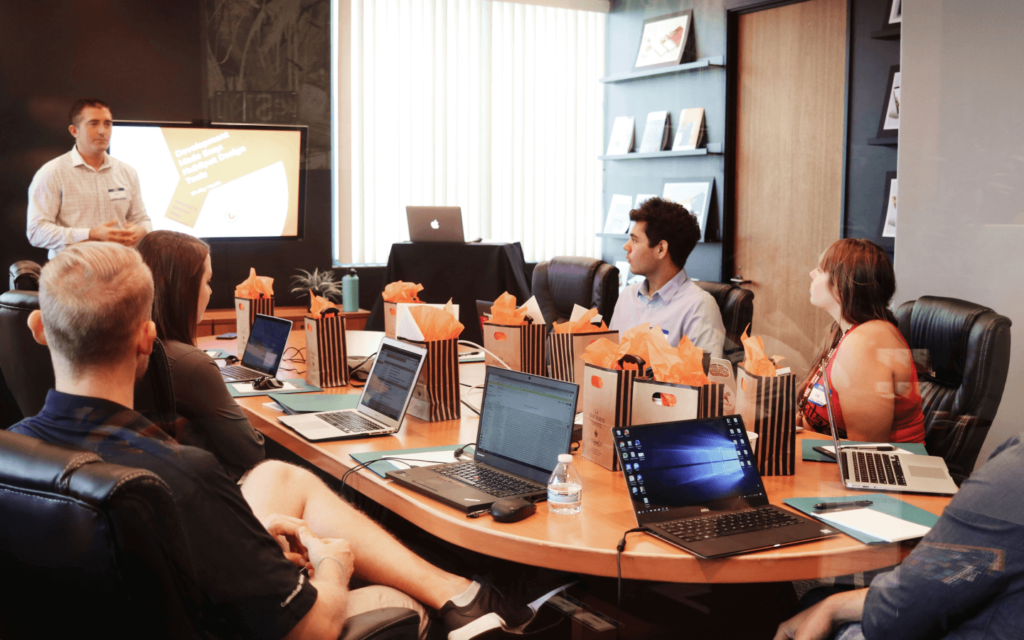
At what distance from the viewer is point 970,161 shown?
5.65 feet

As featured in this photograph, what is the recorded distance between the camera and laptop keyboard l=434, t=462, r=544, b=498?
1633 mm

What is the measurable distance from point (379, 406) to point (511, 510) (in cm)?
84

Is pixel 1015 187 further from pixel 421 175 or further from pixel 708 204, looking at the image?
pixel 708 204

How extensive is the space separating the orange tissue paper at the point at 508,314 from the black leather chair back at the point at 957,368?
1.03m

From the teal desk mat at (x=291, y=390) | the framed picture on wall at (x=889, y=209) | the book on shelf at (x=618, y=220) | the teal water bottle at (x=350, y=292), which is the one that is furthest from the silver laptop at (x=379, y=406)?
the book on shelf at (x=618, y=220)

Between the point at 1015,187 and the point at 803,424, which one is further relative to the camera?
→ the point at 803,424

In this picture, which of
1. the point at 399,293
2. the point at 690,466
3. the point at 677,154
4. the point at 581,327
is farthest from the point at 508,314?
the point at 677,154

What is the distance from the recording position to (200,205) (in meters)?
2.71

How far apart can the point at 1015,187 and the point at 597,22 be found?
6.52ft

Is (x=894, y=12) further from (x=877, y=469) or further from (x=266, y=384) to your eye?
(x=266, y=384)

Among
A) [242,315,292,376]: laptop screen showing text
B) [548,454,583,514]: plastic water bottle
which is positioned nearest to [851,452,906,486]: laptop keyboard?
[548,454,583,514]: plastic water bottle

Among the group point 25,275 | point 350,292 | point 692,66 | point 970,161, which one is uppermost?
point 692,66

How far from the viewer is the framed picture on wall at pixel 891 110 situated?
2.63 m

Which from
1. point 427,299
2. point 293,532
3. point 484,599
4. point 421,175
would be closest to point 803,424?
point 484,599
